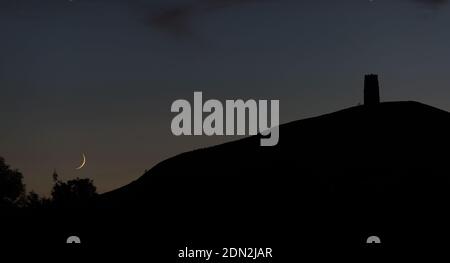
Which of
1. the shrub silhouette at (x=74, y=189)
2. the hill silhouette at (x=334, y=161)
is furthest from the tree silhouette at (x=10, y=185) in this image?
the hill silhouette at (x=334, y=161)

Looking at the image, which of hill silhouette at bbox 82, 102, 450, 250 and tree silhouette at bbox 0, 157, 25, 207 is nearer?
hill silhouette at bbox 82, 102, 450, 250

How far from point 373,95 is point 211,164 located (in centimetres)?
789

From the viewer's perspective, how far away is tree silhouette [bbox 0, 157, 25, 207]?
96375mm

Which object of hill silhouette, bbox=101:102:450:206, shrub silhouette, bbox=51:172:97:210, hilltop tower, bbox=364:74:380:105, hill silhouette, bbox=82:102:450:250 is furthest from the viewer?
shrub silhouette, bbox=51:172:97:210

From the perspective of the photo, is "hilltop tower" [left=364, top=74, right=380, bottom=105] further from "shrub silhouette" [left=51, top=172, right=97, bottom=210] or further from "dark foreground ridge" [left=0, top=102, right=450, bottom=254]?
"shrub silhouette" [left=51, top=172, right=97, bottom=210]

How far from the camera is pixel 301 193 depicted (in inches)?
1125

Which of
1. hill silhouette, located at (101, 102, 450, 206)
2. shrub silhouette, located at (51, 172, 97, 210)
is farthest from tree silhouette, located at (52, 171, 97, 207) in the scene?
hill silhouette, located at (101, 102, 450, 206)

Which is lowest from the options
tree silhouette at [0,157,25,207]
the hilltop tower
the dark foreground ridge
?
the dark foreground ridge

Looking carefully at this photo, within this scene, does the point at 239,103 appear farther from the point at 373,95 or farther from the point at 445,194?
the point at 373,95

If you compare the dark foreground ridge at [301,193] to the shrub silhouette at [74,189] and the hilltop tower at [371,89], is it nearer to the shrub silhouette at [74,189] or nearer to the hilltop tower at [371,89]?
the hilltop tower at [371,89]

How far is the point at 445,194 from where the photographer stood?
25562 mm

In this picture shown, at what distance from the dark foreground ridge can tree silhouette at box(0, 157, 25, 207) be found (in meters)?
65.1

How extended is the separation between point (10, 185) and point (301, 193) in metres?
75.5
